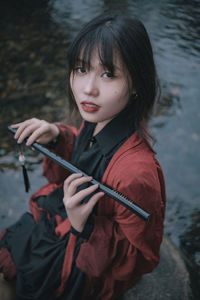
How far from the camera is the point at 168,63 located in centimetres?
359

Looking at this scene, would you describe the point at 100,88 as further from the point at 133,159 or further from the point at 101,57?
the point at 133,159

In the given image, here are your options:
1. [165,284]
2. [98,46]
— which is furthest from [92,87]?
[165,284]

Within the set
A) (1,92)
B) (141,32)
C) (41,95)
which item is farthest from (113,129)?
(1,92)

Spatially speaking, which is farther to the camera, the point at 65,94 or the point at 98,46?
the point at 65,94

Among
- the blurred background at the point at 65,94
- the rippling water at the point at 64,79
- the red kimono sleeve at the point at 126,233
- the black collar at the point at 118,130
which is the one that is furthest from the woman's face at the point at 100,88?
the rippling water at the point at 64,79

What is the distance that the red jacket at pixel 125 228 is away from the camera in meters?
1.06

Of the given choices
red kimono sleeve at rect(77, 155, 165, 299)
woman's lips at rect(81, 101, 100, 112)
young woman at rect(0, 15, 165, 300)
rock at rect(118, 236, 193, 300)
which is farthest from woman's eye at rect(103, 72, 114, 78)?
rock at rect(118, 236, 193, 300)

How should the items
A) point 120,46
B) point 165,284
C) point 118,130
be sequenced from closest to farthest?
point 120,46 → point 118,130 → point 165,284

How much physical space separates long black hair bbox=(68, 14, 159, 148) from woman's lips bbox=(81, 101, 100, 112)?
5.6 inches

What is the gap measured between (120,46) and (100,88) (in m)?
0.16

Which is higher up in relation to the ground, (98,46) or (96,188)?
(98,46)

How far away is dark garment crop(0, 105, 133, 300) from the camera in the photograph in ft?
3.96

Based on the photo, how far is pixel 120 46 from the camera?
3.18 ft

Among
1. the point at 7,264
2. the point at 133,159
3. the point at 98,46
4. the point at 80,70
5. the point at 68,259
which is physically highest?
the point at 98,46
